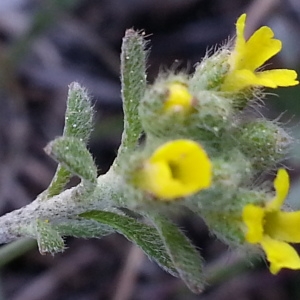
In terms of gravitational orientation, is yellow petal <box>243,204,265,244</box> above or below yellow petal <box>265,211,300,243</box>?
above

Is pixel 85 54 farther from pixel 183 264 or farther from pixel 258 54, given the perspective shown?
pixel 183 264

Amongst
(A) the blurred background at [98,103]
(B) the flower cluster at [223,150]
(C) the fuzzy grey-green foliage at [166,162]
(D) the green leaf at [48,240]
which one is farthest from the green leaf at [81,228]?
(A) the blurred background at [98,103]

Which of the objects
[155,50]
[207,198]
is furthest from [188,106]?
[155,50]

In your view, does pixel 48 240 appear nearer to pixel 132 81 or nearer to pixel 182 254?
pixel 182 254

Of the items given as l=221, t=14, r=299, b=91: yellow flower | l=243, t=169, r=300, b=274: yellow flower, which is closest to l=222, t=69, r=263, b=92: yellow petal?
l=221, t=14, r=299, b=91: yellow flower

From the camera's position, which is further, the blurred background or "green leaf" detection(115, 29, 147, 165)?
the blurred background

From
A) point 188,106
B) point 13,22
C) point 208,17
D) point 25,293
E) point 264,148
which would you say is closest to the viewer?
point 188,106

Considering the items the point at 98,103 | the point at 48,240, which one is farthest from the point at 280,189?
the point at 98,103

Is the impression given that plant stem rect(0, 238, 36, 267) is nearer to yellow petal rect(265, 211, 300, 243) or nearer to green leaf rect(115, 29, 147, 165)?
green leaf rect(115, 29, 147, 165)
